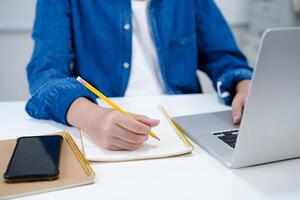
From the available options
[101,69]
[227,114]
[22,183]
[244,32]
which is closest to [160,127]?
[227,114]

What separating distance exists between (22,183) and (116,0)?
66 cm

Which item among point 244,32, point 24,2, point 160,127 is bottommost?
point 244,32

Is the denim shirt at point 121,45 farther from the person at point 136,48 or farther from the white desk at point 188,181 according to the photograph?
the white desk at point 188,181

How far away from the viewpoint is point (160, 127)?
2.31ft

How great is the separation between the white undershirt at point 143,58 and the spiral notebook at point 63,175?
459mm

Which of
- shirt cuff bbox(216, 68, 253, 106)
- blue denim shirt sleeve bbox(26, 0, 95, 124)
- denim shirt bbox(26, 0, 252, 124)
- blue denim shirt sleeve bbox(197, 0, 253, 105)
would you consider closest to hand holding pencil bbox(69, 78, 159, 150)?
blue denim shirt sleeve bbox(26, 0, 95, 124)

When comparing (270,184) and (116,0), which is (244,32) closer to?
(116,0)

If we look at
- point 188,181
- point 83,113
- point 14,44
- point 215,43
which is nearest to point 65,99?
point 83,113

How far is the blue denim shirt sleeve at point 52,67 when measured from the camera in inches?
28.7

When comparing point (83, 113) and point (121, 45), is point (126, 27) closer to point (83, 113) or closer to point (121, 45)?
point (121, 45)

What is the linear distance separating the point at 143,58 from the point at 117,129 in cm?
50

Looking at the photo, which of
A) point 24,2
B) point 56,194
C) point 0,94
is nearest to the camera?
point 56,194

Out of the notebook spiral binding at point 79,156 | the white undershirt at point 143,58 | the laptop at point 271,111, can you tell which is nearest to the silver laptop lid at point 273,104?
the laptop at point 271,111

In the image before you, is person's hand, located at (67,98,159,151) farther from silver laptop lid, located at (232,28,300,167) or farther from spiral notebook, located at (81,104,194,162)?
silver laptop lid, located at (232,28,300,167)
